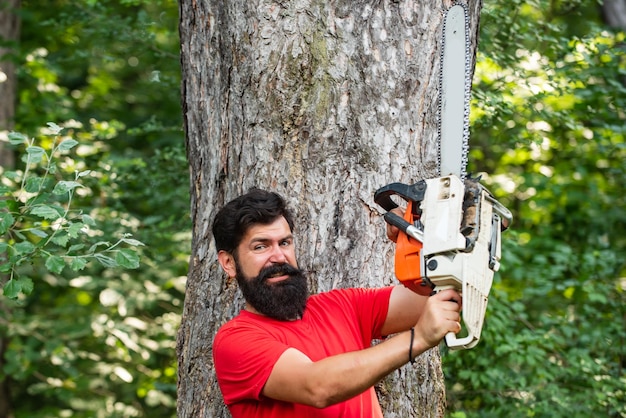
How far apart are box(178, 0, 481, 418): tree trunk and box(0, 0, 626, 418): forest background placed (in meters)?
0.64

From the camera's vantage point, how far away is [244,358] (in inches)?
99.3

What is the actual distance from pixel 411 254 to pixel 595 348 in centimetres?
350

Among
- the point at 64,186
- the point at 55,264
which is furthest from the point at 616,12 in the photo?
the point at 55,264

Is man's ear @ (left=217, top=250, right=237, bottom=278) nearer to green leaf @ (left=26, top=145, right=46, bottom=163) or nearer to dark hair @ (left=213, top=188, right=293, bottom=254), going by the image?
dark hair @ (left=213, top=188, right=293, bottom=254)

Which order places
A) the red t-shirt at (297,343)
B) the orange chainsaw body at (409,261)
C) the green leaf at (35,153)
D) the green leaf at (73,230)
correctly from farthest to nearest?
the green leaf at (35,153)
the green leaf at (73,230)
the red t-shirt at (297,343)
the orange chainsaw body at (409,261)

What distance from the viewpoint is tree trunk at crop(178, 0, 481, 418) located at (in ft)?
10.3

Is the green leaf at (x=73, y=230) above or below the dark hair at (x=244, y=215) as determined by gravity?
below

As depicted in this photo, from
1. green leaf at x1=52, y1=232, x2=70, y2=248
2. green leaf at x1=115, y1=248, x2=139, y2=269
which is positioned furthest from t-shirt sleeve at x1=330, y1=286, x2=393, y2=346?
green leaf at x1=52, y1=232, x2=70, y2=248

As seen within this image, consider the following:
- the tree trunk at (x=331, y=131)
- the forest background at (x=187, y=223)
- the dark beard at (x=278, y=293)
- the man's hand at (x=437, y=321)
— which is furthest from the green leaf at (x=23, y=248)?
the man's hand at (x=437, y=321)

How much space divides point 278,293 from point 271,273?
0.30ft

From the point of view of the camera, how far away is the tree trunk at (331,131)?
3.15 m

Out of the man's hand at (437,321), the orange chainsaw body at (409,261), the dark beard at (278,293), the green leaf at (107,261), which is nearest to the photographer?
the man's hand at (437,321)

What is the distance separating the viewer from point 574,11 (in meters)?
5.93

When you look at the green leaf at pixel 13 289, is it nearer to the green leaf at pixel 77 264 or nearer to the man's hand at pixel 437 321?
the green leaf at pixel 77 264
